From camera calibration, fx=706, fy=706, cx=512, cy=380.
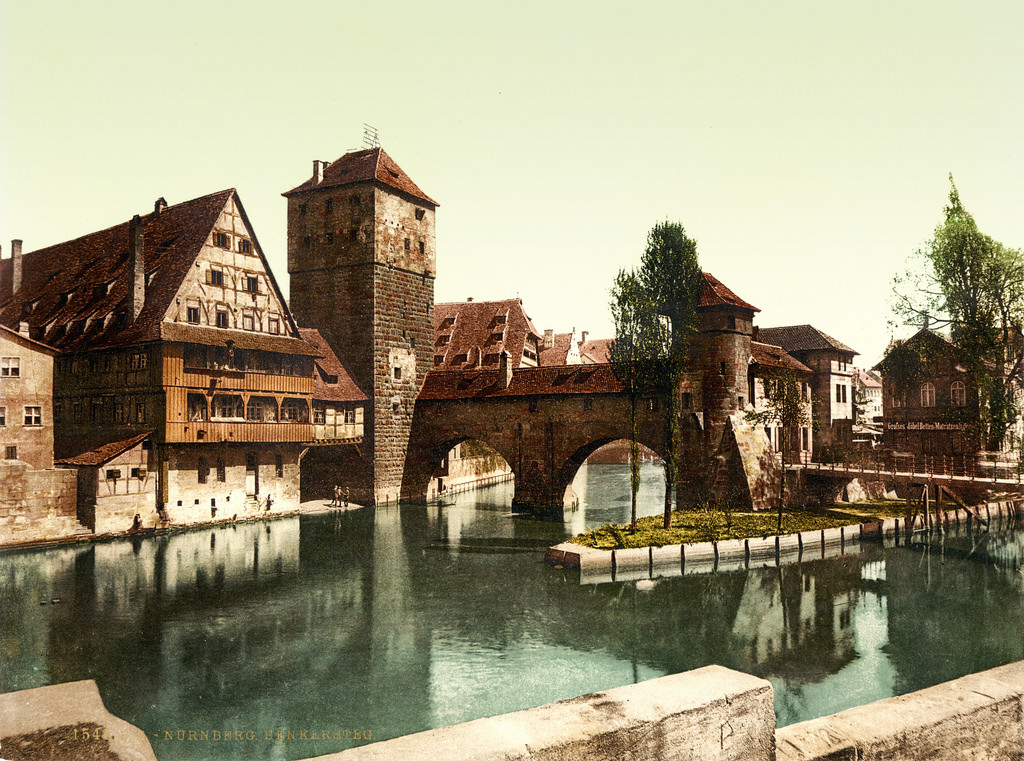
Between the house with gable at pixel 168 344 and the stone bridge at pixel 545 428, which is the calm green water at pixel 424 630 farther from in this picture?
the stone bridge at pixel 545 428

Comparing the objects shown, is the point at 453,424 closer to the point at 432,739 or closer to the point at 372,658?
the point at 372,658

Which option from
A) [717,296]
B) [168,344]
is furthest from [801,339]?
[168,344]

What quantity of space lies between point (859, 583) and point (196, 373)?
82.6 ft

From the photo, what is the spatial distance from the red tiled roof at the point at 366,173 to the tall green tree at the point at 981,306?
27874mm

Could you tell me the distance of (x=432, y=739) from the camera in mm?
3215

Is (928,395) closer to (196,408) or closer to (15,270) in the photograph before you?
(196,408)

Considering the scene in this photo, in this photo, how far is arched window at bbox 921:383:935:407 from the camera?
22.0 meters

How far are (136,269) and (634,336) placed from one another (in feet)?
64.3

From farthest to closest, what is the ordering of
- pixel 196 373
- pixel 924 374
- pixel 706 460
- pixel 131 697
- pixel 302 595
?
pixel 706 460
pixel 196 373
pixel 924 374
pixel 302 595
pixel 131 697

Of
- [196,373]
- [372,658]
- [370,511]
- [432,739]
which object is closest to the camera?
[432,739]

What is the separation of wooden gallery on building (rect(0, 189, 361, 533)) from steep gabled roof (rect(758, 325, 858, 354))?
28942mm

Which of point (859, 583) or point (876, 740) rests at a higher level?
point (876, 740)

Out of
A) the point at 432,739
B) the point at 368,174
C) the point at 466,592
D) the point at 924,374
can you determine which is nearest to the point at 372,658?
the point at 466,592

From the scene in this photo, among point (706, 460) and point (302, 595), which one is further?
point (706, 460)
